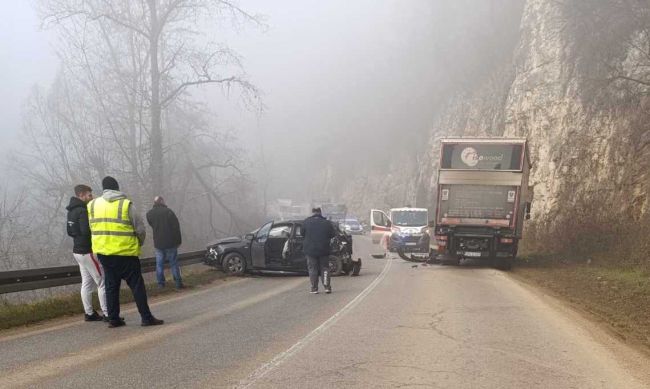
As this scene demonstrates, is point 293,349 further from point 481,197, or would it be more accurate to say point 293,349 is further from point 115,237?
point 481,197

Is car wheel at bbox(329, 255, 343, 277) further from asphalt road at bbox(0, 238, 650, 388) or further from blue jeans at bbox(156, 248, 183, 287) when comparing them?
asphalt road at bbox(0, 238, 650, 388)

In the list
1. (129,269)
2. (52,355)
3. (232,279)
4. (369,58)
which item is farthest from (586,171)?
(369,58)

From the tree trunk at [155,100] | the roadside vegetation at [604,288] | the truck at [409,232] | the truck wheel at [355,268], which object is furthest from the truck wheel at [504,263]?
the tree trunk at [155,100]

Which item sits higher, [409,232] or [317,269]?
[317,269]

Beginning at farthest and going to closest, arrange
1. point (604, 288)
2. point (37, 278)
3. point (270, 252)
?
point (270, 252), point (604, 288), point (37, 278)

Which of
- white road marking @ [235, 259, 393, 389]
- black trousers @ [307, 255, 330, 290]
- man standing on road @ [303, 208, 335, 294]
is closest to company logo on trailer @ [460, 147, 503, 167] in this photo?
man standing on road @ [303, 208, 335, 294]

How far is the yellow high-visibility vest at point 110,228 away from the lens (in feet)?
25.0

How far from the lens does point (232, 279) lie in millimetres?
15320

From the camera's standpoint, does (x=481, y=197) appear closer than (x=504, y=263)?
Yes

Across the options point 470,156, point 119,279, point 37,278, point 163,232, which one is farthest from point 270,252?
point 119,279

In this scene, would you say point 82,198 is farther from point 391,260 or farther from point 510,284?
point 391,260

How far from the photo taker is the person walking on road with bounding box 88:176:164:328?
7.62 metres

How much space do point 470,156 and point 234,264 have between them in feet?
26.9

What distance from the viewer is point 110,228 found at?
7.62m
